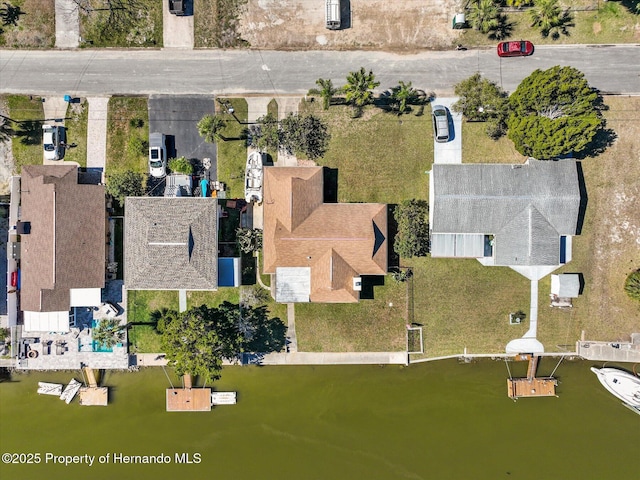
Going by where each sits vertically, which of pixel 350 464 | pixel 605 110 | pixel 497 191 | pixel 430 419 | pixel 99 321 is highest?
pixel 605 110

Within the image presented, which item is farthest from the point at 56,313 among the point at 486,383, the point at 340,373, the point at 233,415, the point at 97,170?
the point at 486,383

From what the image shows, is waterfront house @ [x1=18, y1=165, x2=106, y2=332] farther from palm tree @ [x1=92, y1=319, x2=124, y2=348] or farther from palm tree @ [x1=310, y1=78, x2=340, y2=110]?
palm tree @ [x1=310, y1=78, x2=340, y2=110]

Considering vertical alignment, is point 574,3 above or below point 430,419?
above

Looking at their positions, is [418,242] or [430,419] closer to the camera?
[418,242]

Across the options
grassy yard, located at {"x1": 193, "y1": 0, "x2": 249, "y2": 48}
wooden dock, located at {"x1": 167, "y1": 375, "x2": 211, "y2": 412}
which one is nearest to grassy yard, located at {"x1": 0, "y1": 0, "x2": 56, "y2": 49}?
Result: grassy yard, located at {"x1": 193, "y1": 0, "x2": 249, "y2": 48}

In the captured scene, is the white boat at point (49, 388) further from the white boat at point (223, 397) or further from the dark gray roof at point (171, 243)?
the white boat at point (223, 397)

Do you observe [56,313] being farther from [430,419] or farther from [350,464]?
[430,419]

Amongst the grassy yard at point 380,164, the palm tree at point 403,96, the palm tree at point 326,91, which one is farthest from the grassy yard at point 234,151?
the palm tree at point 403,96
